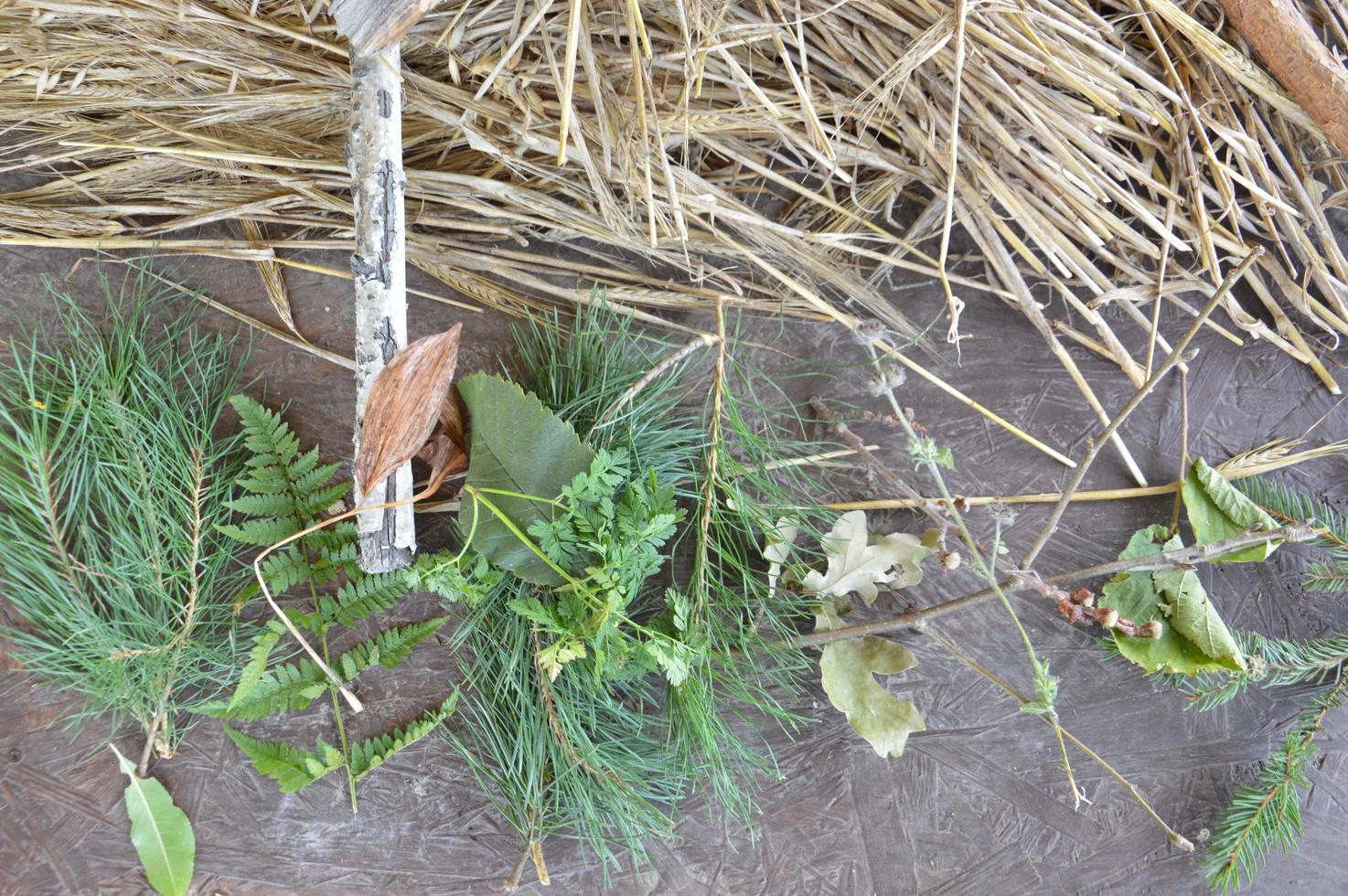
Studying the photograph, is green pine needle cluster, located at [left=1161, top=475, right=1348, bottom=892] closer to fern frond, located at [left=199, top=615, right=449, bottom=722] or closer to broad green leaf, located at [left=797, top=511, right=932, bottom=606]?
broad green leaf, located at [left=797, top=511, right=932, bottom=606]

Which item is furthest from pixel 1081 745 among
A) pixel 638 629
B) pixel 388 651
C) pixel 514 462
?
pixel 388 651

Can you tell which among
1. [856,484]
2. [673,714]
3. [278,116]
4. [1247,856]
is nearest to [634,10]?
[278,116]

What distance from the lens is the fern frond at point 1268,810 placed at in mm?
1129

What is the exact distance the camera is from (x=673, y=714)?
42.9 inches

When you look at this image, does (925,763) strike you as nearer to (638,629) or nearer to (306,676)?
(638,629)

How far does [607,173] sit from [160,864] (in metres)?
1.10

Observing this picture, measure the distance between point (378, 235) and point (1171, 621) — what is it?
3.75 feet

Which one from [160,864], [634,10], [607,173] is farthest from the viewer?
[160,864]

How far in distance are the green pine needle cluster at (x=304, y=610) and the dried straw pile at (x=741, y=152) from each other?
8.7 inches

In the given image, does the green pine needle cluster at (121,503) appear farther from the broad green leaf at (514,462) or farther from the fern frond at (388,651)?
the broad green leaf at (514,462)

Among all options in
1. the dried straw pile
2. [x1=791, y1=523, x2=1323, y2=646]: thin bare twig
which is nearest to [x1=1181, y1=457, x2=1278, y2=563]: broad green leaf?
[x1=791, y1=523, x2=1323, y2=646]: thin bare twig

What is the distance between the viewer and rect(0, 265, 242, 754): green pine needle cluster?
100 cm

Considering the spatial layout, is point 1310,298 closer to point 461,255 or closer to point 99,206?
point 461,255

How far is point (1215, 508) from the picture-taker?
111 centimetres
